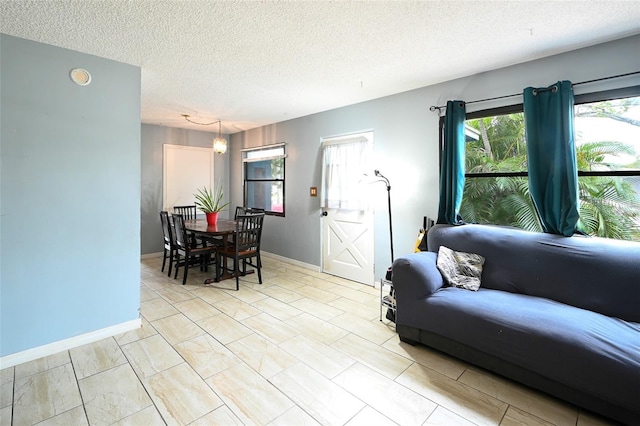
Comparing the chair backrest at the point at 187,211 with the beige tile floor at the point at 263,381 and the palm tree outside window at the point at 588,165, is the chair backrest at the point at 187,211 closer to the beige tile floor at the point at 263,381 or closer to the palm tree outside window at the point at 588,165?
the beige tile floor at the point at 263,381

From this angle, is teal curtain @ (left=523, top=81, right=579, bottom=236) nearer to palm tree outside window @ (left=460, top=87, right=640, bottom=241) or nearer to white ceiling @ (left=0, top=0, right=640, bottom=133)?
palm tree outside window @ (left=460, top=87, right=640, bottom=241)

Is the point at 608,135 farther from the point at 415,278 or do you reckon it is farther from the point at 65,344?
the point at 65,344

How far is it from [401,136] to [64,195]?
11.4ft

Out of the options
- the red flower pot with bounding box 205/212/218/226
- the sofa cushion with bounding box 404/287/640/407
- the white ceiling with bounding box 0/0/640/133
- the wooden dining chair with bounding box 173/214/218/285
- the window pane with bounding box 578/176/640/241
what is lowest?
the sofa cushion with bounding box 404/287/640/407

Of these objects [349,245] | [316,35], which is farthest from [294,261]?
[316,35]

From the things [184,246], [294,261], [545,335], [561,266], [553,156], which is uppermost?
[553,156]

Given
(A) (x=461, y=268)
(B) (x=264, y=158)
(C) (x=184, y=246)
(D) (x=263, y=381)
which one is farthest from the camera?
(B) (x=264, y=158)

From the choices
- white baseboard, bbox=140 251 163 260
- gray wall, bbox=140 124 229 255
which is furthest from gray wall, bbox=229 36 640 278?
white baseboard, bbox=140 251 163 260

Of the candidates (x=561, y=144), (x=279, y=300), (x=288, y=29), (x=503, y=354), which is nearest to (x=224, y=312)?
(x=279, y=300)

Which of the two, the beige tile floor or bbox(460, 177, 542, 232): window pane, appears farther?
bbox(460, 177, 542, 232): window pane

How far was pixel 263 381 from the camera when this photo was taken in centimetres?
200

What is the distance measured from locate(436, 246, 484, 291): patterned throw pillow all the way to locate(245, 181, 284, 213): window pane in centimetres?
336

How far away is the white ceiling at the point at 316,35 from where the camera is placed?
1.92m

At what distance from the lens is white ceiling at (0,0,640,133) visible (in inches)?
75.6
